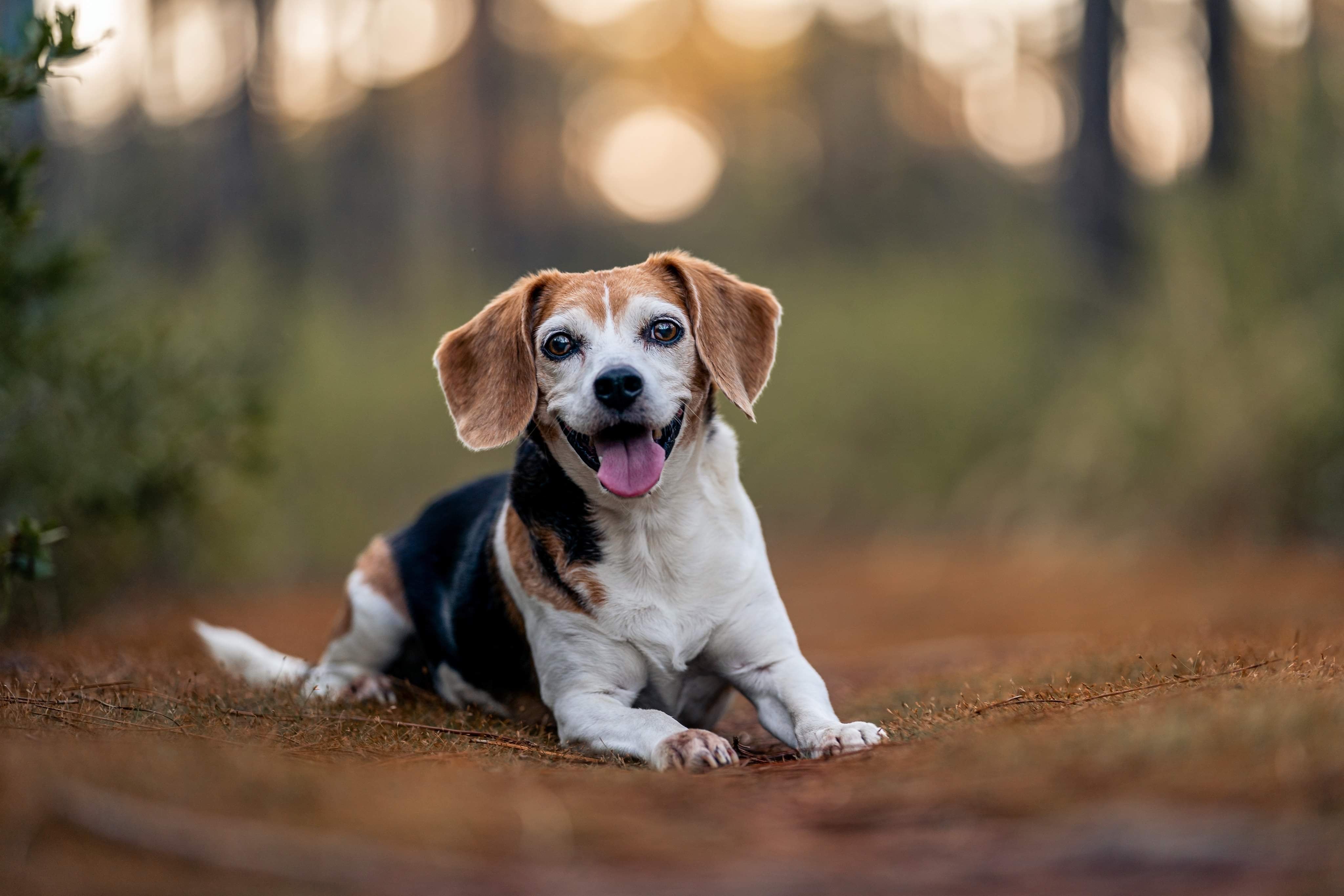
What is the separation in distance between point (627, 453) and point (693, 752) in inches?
38.5

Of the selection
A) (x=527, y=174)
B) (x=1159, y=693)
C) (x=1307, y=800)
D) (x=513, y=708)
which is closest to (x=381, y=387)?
(x=513, y=708)

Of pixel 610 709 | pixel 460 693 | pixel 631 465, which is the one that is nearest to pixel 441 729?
pixel 610 709

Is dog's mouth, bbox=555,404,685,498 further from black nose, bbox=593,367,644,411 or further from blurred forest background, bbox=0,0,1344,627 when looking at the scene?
blurred forest background, bbox=0,0,1344,627

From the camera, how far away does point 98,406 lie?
6516 mm

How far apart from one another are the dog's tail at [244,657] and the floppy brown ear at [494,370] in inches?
56.9

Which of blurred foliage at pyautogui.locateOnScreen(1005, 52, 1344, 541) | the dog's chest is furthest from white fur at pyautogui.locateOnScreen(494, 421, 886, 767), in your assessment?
blurred foliage at pyautogui.locateOnScreen(1005, 52, 1344, 541)

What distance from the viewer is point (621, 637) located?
375 cm

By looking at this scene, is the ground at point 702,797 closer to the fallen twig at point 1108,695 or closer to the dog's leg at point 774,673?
the fallen twig at point 1108,695

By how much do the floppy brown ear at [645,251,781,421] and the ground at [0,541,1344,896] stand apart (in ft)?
3.89

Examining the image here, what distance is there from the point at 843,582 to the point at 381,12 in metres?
17.4

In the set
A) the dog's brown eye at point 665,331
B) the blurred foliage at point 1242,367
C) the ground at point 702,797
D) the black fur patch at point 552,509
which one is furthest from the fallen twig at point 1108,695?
the blurred foliage at point 1242,367

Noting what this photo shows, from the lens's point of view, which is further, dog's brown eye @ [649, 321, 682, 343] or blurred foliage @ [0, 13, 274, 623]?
blurred foliage @ [0, 13, 274, 623]

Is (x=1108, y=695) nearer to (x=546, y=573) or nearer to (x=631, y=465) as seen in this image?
(x=631, y=465)

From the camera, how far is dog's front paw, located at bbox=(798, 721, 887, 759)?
3.29m
